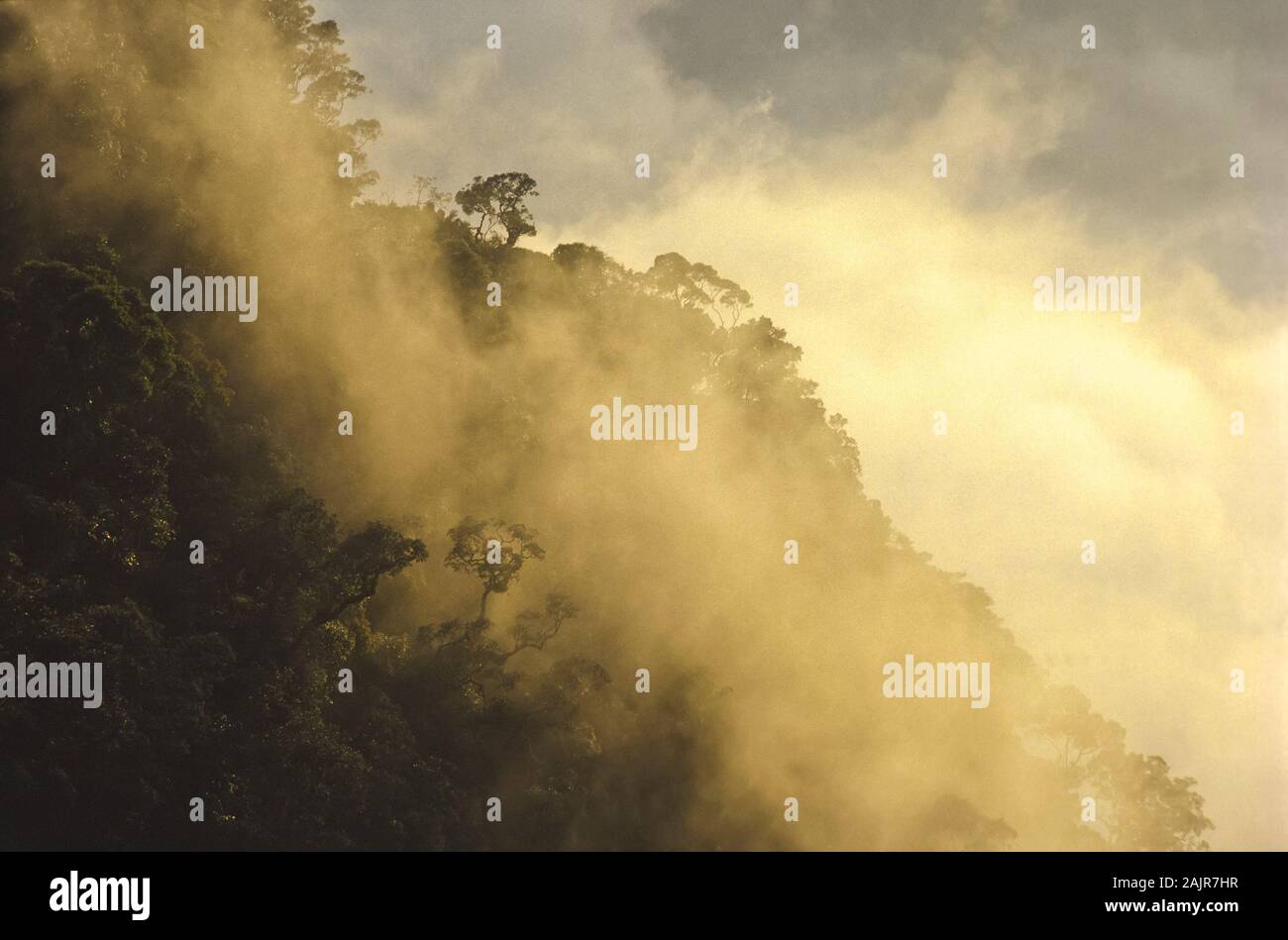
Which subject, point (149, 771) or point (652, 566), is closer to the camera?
point (149, 771)

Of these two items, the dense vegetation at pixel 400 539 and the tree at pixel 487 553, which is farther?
the tree at pixel 487 553

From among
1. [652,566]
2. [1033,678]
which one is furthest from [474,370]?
[1033,678]

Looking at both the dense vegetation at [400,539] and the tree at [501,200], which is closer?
the dense vegetation at [400,539]

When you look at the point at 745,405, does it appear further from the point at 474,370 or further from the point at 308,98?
the point at 308,98

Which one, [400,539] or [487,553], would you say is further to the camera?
[487,553]

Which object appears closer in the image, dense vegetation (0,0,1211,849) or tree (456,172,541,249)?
dense vegetation (0,0,1211,849)

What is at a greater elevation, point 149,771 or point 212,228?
point 212,228

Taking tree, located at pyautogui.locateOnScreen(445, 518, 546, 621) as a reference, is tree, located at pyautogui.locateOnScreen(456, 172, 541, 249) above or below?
above

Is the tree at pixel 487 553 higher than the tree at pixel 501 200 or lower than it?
lower

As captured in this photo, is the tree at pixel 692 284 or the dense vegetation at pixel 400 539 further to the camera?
the tree at pixel 692 284

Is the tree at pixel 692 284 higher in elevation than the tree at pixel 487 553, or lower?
higher
